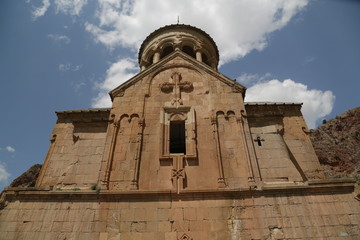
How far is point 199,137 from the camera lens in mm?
8070

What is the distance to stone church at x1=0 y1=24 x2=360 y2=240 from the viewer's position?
6.25 m

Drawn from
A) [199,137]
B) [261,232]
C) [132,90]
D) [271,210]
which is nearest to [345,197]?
[271,210]

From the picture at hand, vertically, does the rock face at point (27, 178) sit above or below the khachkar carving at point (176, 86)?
above

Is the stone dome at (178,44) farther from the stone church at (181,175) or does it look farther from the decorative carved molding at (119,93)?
the decorative carved molding at (119,93)

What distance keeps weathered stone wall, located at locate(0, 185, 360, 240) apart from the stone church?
0.03 metres

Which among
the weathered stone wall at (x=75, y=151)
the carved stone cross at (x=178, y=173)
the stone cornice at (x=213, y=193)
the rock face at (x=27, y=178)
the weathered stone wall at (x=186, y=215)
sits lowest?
the weathered stone wall at (x=186, y=215)

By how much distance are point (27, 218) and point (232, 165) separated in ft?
19.4

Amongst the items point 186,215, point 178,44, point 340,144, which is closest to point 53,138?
point 186,215

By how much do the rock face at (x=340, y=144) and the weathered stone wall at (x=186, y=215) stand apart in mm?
28752

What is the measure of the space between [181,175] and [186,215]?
45.3 inches

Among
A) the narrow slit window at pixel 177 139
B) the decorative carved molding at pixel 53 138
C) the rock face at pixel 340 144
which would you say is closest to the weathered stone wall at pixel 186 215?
the decorative carved molding at pixel 53 138

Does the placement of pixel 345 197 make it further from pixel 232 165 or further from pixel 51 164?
pixel 51 164

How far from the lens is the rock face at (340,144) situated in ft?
114

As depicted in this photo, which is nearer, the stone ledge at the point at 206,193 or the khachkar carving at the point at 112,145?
the stone ledge at the point at 206,193
